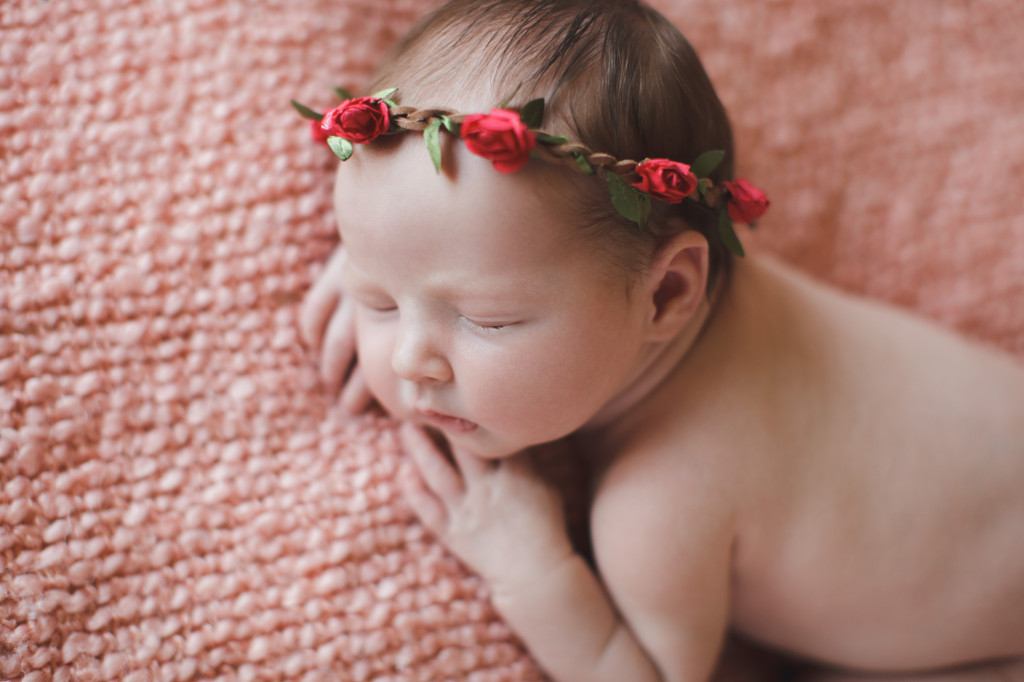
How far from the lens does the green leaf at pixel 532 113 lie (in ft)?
2.29

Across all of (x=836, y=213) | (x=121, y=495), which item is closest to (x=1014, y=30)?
(x=836, y=213)

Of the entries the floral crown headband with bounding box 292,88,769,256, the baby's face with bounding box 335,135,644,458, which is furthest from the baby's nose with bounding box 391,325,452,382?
the floral crown headband with bounding box 292,88,769,256

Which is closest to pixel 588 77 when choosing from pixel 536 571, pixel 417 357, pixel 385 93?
pixel 385 93

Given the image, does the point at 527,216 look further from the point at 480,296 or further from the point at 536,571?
the point at 536,571

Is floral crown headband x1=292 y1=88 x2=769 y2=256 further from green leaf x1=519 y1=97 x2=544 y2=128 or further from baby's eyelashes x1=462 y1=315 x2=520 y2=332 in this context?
baby's eyelashes x1=462 y1=315 x2=520 y2=332

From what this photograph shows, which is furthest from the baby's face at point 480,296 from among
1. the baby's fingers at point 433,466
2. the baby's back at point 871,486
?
the baby's back at point 871,486

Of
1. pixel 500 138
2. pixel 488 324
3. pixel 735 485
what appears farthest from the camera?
pixel 735 485

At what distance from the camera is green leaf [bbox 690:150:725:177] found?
786mm

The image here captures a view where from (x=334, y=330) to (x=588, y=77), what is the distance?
424mm

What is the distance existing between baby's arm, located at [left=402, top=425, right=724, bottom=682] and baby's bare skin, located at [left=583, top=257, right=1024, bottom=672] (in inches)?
1.1

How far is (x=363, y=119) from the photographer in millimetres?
723

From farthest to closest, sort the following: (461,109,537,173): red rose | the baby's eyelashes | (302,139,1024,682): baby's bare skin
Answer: (302,139,1024,682): baby's bare skin → the baby's eyelashes → (461,109,537,173): red rose

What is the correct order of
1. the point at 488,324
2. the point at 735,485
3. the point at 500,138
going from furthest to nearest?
the point at 735,485
the point at 488,324
the point at 500,138

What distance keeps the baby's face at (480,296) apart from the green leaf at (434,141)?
A: 17 millimetres
